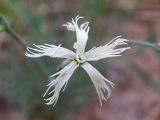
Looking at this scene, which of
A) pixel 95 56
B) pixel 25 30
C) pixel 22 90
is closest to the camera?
pixel 95 56

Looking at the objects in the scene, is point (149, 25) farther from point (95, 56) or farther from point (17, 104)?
point (95, 56)

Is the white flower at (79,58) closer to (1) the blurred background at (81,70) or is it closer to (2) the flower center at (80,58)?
(2) the flower center at (80,58)

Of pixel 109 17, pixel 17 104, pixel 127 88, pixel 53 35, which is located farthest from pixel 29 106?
pixel 109 17

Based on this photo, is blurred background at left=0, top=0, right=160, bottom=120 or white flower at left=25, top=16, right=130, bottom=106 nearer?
white flower at left=25, top=16, right=130, bottom=106

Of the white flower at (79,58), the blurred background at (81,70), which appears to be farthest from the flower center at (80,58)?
the blurred background at (81,70)

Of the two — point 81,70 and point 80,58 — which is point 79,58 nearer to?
point 80,58

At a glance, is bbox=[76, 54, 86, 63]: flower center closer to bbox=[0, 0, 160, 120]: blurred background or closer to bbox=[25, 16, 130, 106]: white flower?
bbox=[25, 16, 130, 106]: white flower

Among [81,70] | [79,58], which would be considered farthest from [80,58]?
[81,70]

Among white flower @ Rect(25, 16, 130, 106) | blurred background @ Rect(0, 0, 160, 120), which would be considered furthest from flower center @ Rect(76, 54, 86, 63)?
blurred background @ Rect(0, 0, 160, 120)
